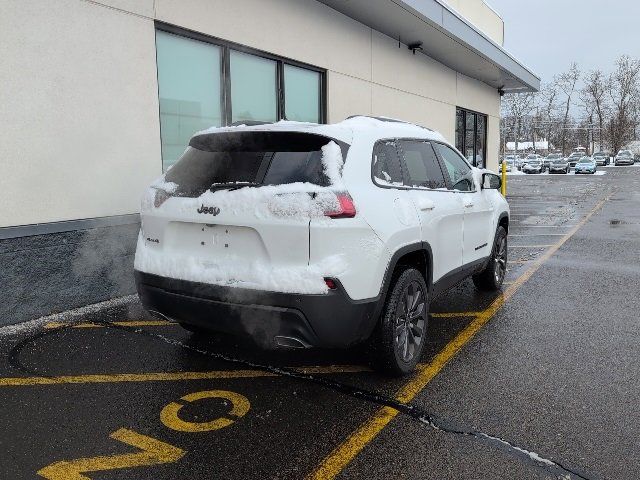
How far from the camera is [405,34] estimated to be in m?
12.1

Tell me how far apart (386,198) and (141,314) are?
3.14 m

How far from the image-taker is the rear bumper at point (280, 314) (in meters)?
3.16

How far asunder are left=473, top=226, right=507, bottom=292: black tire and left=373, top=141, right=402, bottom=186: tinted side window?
2497 mm

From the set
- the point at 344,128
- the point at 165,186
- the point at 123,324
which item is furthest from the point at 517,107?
the point at 165,186

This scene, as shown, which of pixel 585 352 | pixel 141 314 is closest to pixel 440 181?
pixel 585 352

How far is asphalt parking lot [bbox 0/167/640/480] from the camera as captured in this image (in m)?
2.80

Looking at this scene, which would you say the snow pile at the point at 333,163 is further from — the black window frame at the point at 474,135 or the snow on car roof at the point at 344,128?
the black window frame at the point at 474,135

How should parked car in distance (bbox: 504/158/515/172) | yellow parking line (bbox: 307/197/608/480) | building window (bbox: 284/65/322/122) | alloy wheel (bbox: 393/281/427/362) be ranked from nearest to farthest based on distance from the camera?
1. yellow parking line (bbox: 307/197/608/480)
2. alloy wheel (bbox: 393/281/427/362)
3. building window (bbox: 284/65/322/122)
4. parked car in distance (bbox: 504/158/515/172)

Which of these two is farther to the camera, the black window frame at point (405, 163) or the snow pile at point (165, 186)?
the black window frame at point (405, 163)

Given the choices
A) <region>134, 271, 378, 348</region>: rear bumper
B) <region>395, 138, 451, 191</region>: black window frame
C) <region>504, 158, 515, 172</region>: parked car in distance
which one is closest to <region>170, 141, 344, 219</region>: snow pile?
<region>134, 271, 378, 348</region>: rear bumper

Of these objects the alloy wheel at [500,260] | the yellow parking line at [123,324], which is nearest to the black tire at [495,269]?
the alloy wheel at [500,260]

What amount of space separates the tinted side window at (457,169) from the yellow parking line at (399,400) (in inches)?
52.8

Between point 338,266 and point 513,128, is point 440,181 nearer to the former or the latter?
point 338,266

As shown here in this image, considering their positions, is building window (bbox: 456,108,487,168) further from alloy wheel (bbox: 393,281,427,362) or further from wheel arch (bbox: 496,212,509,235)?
alloy wheel (bbox: 393,281,427,362)
